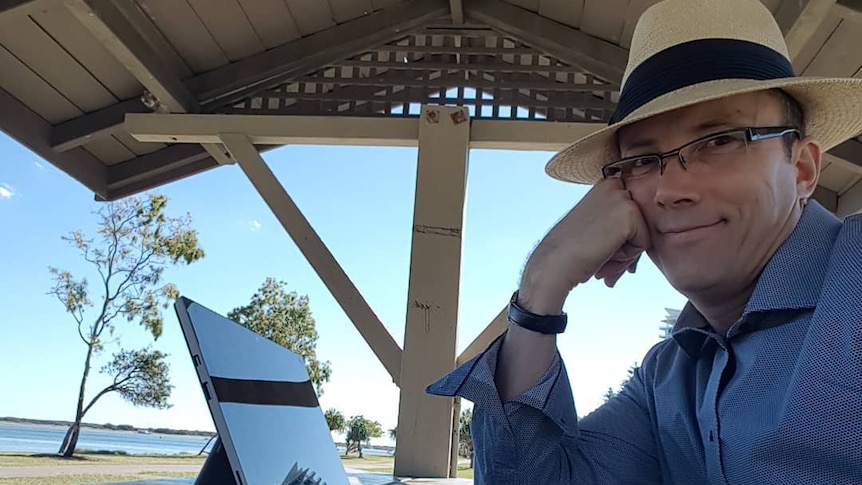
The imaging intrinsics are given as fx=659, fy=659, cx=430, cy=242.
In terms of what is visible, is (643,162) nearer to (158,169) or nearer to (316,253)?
(316,253)

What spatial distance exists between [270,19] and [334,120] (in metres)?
0.48

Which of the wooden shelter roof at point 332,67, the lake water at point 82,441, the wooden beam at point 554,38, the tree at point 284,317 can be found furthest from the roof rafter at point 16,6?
the lake water at point 82,441

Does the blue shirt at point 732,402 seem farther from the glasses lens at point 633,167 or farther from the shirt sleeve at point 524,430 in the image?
the glasses lens at point 633,167

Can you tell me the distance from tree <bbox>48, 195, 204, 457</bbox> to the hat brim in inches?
420

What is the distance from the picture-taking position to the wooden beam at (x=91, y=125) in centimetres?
270

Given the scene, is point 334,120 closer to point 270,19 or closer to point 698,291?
point 270,19

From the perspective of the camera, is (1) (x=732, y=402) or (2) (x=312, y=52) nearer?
(1) (x=732, y=402)

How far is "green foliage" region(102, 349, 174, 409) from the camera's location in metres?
10.7

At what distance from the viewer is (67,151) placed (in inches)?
111

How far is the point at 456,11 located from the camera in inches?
108

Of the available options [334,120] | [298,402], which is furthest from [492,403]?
[334,120]

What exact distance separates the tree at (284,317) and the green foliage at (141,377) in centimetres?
283

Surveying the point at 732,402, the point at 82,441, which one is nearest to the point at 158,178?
the point at 732,402

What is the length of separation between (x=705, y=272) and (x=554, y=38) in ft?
7.44
